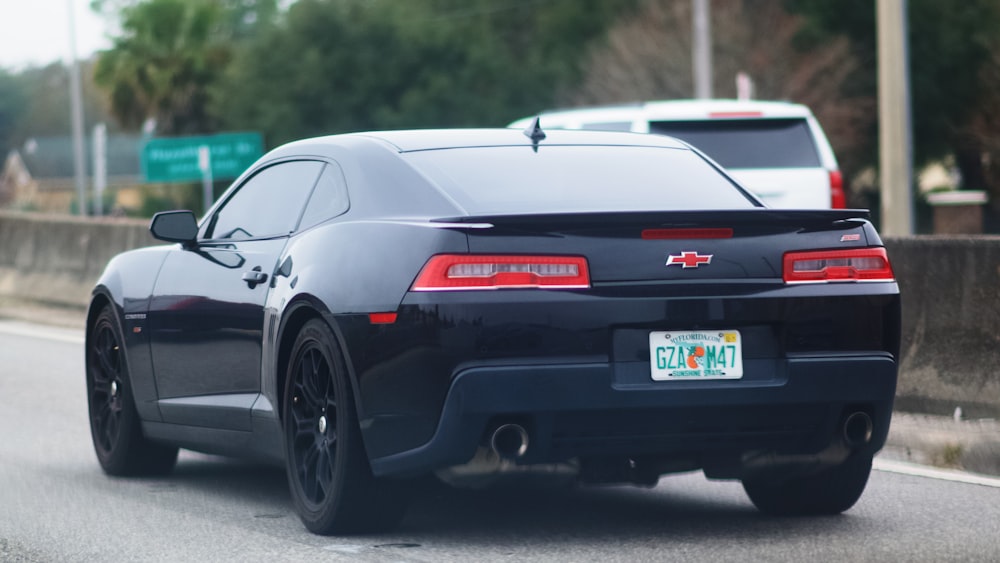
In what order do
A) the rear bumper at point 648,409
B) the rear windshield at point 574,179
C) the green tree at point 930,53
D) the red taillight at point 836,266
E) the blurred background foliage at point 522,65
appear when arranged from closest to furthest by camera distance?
the rear bumper at point 648,409, the red taillight at point 836,266, the rear windshield at point 574,179, the blurred background foliage at point 522,65, the green tree at point 930,53

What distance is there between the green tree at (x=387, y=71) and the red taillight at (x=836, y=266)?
5072 centimetres

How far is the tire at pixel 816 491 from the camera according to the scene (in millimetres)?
6914

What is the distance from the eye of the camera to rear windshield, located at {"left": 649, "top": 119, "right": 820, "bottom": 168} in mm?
14469

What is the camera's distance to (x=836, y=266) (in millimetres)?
6305

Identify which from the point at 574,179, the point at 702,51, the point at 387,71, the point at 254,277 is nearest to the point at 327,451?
the point at 254,277

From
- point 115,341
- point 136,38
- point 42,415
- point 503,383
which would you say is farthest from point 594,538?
point 136,38

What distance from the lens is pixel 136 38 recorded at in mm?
66688

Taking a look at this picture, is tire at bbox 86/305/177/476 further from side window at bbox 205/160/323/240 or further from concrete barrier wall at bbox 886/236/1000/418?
concrete barrier wall at bbox 886/236/1000/418

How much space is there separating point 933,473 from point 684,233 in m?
2.75

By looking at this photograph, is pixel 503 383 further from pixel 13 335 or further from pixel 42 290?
pixel 42 290

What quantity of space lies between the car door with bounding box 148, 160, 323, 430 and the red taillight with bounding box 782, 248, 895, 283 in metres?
1.98

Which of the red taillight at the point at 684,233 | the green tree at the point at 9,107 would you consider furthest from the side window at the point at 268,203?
the green tree at the point at 9,107

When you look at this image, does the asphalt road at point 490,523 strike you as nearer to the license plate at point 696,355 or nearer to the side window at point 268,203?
the license plate at point 696,355

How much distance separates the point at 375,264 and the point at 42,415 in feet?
17.7
